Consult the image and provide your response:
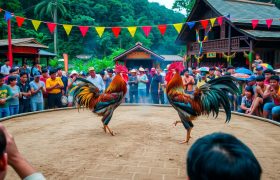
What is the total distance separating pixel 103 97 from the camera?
5.76 m

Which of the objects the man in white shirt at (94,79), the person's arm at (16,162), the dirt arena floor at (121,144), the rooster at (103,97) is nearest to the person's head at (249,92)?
the dirt arena floor at (121,144)

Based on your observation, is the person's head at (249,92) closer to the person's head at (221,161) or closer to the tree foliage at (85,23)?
the person's head at (221,161)

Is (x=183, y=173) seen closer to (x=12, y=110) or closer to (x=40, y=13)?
(x=12, y=110)

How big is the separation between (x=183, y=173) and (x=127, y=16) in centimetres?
4656

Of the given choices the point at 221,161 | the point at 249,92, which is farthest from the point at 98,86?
the point at 221,161

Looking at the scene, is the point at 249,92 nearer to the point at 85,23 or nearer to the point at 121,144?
the point at 121,144

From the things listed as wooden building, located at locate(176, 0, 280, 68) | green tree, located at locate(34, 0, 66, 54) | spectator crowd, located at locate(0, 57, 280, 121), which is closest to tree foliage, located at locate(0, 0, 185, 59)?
green tree, located at locate(34, 0, 66, 54)

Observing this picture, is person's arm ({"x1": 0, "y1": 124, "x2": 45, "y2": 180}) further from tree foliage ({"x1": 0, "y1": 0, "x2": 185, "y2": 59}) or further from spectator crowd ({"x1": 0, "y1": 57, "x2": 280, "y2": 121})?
tree foliage ({"x1": 0, "y1": 0, "x2": 185, "y2": 59})

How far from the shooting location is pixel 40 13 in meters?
40.8

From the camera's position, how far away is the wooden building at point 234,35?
17781mm

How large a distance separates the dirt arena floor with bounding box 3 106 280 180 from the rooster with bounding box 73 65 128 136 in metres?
0.40

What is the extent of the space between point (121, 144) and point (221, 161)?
11.9 ft

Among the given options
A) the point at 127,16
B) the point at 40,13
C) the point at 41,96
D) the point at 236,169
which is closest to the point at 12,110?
the point at 41,96

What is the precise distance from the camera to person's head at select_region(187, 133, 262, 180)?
3.27ft
